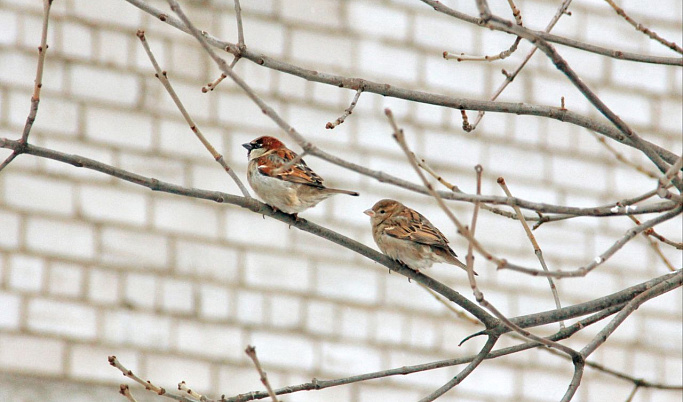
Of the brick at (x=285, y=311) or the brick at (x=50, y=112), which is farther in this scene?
the brick at (x=285, y=311)

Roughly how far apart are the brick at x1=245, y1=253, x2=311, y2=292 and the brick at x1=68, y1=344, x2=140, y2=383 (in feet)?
3.34

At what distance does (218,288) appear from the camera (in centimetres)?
652

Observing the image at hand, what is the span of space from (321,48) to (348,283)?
167 cm

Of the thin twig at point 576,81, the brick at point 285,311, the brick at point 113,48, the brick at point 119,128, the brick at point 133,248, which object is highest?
the brick at point 113,48

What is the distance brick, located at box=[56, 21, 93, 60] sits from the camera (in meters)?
6.20

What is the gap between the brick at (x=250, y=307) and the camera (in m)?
6.55

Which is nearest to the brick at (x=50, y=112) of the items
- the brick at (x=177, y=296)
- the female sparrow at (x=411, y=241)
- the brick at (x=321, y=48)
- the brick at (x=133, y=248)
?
the brick at (x=133, y=248)

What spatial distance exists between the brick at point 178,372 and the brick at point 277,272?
665 millimetres

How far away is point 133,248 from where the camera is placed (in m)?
6.31

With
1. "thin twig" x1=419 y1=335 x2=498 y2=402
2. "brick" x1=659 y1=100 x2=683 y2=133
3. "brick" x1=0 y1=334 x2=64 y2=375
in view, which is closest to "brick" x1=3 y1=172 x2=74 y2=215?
"brick" x1=0 y1=334 x2=64 y2=375

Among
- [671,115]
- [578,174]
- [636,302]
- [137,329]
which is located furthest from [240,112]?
[636,302]

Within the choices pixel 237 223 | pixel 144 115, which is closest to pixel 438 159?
pixel 237 223

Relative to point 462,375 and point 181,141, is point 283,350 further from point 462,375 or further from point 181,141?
point 462,375

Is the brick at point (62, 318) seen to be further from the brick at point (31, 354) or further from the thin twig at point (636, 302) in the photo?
the thin twig at point (636, 302)
